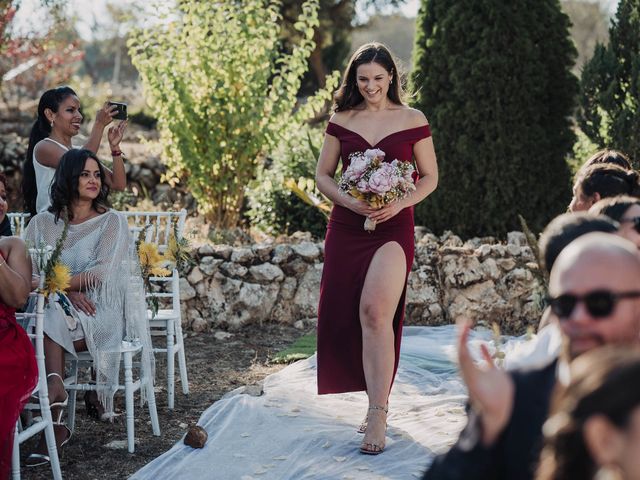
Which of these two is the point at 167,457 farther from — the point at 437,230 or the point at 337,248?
the point at 437,230

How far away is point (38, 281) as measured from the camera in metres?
4.32

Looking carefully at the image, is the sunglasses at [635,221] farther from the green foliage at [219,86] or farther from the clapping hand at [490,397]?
the green foliage at [219,86]

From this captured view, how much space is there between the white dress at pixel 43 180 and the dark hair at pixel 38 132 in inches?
4.2

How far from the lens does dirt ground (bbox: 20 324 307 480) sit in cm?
437

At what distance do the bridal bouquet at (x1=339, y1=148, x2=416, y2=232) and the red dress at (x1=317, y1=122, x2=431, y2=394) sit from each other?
0.30ft

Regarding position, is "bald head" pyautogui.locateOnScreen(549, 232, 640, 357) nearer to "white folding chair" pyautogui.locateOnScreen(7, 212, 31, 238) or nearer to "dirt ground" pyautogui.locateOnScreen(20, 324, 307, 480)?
"dirt ground" pyautogui.locateOnScreen(20, 324, 307, 480)

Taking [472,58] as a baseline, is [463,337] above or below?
below

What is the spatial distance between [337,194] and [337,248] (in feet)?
0.90

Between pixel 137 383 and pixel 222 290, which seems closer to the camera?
pixel 137 383

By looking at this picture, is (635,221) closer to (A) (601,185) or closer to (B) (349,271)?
(A) (601,185)

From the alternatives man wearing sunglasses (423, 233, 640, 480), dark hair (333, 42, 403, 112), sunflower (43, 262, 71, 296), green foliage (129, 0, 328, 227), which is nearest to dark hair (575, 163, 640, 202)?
dark hair (333, 42, 403, 112)

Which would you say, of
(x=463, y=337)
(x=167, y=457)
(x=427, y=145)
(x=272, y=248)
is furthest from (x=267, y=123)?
(x=463, y=337)

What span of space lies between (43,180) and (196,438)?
202 cm

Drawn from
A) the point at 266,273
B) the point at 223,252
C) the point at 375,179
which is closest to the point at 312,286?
the point at 266,273
